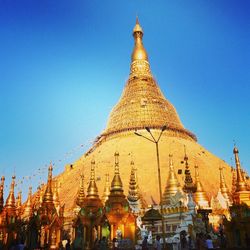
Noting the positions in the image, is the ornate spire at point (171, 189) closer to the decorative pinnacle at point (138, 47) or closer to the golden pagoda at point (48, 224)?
the golden pagoda at point (48, 224)

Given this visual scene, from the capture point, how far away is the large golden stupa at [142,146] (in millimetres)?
43062

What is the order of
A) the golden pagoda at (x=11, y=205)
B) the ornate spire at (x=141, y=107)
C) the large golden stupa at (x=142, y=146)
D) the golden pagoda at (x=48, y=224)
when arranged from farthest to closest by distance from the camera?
1. the ornate spire at (x=141, y=107)
2. the large golden stupa at (x=142, y=146)
3. the golden pagoda at (x=11, y=205)
4. the golden pagoda at (x=48, y=224)

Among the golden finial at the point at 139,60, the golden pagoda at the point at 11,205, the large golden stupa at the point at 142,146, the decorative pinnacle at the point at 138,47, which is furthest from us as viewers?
the decorative pinnacle at the point at 138,47

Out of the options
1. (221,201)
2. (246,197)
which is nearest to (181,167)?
(221,201)

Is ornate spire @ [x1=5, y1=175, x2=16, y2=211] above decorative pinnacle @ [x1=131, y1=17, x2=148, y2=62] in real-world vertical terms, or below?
below

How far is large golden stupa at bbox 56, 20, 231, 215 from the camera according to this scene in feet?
141

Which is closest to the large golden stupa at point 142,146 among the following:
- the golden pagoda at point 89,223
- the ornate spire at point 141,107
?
the ornate spire at point 141,107

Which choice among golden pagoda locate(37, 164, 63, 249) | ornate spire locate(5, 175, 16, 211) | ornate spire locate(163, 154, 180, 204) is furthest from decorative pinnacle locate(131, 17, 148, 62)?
golden pagoda locate(37, 164, 63, 249)

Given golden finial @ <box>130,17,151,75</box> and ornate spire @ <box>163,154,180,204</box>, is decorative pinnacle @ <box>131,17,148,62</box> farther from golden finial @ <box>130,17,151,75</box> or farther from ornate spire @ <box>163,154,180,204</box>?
ornate spire @ <box>163,154,180,204</box>

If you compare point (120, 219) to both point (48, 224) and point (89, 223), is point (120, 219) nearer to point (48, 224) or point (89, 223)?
point (89, 223)

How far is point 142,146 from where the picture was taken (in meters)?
49.3

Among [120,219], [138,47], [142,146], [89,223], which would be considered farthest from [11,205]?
[138,47]

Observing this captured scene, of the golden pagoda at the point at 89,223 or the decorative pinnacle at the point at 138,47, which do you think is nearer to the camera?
the golden pagoda at the point at 89,223

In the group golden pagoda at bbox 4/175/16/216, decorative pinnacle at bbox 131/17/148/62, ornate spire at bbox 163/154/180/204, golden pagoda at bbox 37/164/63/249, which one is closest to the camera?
golden pagoda at bbox 37/164/63/249
